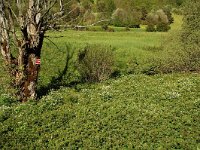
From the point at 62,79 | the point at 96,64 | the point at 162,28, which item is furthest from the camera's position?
the point at 162,28

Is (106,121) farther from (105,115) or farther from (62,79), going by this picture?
(62,79)

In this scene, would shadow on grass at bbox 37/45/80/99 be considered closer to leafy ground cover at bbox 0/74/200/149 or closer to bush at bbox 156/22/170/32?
leafy ground cover at bbox 0/74/200/149

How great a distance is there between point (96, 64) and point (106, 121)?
1282 centimetres

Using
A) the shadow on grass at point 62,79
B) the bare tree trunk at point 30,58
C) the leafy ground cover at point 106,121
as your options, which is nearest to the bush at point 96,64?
the shadow on grass at point 62,79

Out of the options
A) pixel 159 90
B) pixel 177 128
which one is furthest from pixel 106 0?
pixel 177 128

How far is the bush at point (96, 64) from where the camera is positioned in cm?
2975

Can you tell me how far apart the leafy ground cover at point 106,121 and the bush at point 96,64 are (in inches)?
288

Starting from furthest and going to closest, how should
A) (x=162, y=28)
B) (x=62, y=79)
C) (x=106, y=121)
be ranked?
(x=162, y=28) < (x=62, y=79) < (x=106, y=121)

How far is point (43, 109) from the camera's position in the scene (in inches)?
756

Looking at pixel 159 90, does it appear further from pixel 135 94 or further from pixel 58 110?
pixel 58 110

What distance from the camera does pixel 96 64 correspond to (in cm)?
A: 2988

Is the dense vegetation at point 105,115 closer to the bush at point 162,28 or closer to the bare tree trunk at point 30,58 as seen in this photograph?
the bare tree trunk at point 30,58

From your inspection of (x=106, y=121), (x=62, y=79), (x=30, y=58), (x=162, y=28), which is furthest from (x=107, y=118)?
(x=162, y=28)

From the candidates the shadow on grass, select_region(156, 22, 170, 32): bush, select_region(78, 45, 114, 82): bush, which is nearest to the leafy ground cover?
the shadow on grass
